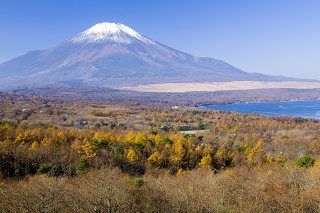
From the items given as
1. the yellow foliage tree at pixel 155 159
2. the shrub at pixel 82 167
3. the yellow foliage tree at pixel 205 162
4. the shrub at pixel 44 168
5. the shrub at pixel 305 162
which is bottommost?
the yellow foliage tree at pixel 205 162

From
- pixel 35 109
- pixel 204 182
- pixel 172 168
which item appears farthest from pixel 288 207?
pixel 35 109

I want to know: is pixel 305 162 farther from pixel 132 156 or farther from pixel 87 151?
pixel 87 151

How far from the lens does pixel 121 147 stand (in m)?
78.3

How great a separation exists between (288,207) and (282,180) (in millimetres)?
14075

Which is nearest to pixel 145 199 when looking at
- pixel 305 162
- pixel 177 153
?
pixel 305 162

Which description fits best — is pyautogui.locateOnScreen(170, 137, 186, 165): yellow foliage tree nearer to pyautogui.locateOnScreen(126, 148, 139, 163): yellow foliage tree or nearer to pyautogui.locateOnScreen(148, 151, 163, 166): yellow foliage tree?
pyautogui.locateOnScreen(148, 151, 163, 166): yellow foliage tree

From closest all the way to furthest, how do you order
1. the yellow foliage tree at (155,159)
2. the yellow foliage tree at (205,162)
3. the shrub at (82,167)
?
the shrub at (82,167)
the yellow foliage tree at (155,159)
the yellow foliage tree at (205,162)

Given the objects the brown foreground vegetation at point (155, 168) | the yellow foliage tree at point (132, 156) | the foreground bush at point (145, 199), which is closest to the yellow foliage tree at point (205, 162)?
the brown foreground vegetation at point (155, 168)

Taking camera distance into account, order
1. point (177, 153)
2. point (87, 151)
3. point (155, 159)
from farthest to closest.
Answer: point (177, 153)
point (155, 159)
point (87, 151)

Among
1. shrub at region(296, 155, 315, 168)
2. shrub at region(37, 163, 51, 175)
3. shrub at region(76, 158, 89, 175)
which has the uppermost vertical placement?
shrub at region(37, 163, 51, 175)

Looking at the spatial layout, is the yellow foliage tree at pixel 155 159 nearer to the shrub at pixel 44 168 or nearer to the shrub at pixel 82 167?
the shrub at pixel 82 167

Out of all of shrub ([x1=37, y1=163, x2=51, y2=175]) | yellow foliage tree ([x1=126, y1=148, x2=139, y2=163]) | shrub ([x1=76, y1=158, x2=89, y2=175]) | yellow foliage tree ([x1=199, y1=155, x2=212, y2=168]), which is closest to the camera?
shrub ([x1=37, y1=163, x2=51, y2=175])

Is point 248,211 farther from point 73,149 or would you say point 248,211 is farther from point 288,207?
point 73,149

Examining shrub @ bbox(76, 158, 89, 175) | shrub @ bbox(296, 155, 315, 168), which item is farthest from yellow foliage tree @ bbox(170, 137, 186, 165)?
shrub @ bbox(296, 155, 315, 168)
